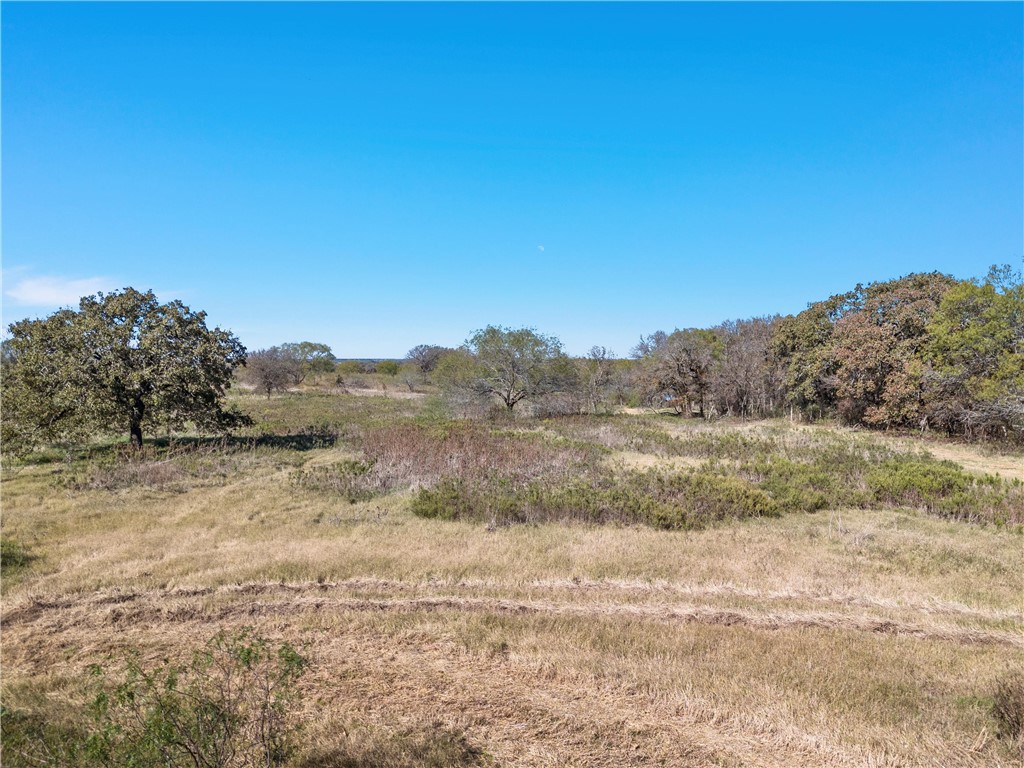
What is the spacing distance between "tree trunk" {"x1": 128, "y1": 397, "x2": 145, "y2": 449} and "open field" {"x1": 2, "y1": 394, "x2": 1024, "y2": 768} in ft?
5.65

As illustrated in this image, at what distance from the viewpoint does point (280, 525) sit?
11.1 m

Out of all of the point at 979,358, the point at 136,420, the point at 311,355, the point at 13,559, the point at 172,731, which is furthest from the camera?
the point at 311,355

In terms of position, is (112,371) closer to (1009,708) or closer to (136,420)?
(136,420)

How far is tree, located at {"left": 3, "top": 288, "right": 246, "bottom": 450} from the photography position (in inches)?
620

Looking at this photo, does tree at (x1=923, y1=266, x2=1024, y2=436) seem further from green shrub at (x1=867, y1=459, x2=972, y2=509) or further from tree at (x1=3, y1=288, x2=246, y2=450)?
tree at (x1=3, y1=288, x2=246, y2=450)

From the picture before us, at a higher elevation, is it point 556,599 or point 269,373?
point 269,373

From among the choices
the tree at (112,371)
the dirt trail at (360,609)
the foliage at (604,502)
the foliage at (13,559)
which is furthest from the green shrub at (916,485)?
the tree at (112,371)

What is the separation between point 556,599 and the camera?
778cm

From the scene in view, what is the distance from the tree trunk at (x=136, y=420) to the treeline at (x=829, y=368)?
18.6 meters

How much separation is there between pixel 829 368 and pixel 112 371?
1401 inches

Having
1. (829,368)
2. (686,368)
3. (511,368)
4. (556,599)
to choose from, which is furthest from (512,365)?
(556,599)

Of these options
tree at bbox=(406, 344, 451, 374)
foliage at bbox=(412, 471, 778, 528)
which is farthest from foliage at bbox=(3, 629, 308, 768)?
tree at bbox=(406, 344, 451, 374)

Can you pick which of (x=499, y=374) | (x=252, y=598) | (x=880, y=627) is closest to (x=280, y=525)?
(x=252, y=598)

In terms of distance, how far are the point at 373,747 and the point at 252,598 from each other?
410 centimetres
